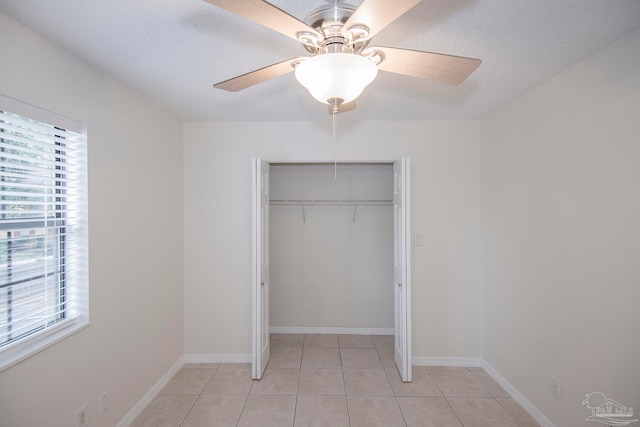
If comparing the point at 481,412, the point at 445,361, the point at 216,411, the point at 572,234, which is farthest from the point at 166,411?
the point at 572,234

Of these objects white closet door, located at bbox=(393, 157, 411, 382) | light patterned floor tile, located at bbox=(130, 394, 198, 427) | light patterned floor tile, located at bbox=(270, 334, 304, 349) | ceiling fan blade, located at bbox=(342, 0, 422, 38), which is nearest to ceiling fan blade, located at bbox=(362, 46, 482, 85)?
ceiling fan blade, located at bbox=(342, 0, 422, 38)

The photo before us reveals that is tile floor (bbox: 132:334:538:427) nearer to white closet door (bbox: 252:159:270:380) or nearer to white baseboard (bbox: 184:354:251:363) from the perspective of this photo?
white baseboard (bbox: 184:354:251:363)

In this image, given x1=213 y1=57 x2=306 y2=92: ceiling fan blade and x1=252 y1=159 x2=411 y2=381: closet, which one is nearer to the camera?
x1=213 y1=57 x2=306 y2=92: ceiling fan blade

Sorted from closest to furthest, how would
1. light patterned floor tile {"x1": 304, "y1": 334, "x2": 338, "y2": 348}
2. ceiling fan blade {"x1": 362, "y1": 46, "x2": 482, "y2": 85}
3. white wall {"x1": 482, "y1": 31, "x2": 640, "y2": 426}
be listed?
ceiling fan blade {"x1": 362, "y1": 46, "x2": 482, "y2": 85} < white wall {"x1": 482, "y1": 31, "x2": 640, "y2": 426} < light patterned floor tile {"x1": 304, "y1": 334, "x2": 338, "y2": 348}

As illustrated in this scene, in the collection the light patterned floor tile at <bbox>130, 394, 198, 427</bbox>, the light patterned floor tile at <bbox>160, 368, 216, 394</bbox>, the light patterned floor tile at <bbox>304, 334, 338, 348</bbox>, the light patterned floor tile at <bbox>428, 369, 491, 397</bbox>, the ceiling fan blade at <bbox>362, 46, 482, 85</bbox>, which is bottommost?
the light patterned floor tile at <bbox>428, 369, 491, 397</bbox>

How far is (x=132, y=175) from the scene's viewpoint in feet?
7.54

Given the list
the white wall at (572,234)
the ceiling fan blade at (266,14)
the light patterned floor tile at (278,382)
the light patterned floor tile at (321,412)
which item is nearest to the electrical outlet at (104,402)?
the light patterned floor tile at (278,382)

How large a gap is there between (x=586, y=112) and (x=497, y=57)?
633mm

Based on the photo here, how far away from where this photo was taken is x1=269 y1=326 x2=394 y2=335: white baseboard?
3.81 metres

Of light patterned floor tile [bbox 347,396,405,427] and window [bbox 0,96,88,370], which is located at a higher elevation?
window [bbox 0,96,88,370]

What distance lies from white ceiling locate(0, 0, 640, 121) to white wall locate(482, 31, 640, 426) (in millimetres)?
251

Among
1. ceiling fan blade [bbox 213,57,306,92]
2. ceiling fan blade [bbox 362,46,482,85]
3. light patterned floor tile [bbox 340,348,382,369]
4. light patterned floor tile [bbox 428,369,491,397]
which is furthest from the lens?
light patterned floor tile [bbox 340,348,382,369]

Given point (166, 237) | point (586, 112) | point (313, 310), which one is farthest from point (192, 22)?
point (313, 310)

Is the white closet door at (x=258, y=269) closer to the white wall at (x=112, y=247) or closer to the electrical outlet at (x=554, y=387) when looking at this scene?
the white wall at (x=112, y=247)
